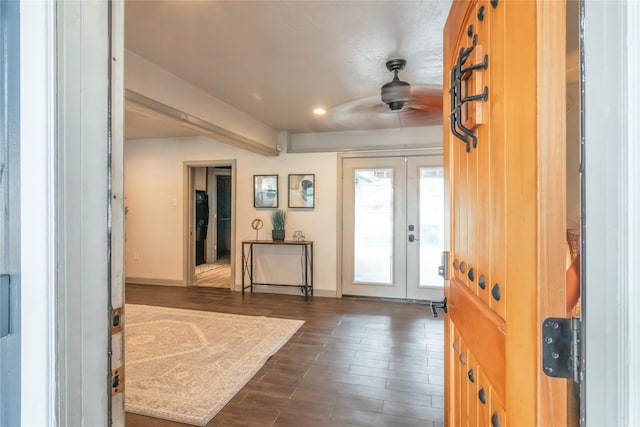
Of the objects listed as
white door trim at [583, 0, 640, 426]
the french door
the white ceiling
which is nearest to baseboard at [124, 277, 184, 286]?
the french door

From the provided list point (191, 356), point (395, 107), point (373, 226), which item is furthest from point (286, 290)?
point (395, 107)

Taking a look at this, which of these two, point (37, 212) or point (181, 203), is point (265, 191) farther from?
point (37, 212)

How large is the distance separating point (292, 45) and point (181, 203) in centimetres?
411

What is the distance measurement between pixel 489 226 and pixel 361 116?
3.64 meters

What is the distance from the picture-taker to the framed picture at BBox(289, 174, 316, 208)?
517 cm

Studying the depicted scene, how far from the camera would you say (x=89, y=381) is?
58 centimetres

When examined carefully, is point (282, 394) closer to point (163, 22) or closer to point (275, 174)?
point (163, 22)

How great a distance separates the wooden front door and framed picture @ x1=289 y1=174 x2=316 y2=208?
4085 millimetres

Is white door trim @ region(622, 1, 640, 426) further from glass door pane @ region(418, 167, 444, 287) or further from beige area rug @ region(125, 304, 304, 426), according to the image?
glass door pane @ region(418, 167, 444, 287)

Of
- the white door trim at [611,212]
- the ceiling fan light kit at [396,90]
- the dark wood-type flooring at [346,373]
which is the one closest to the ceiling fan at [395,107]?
the ceiling fan light kit at [396,90]

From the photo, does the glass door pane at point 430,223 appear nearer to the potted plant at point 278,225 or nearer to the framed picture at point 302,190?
the framed picture at point 302,190

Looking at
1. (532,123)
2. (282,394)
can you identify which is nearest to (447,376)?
(532,123)

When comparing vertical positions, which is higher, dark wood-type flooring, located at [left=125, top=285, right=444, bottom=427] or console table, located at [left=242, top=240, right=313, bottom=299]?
console table, located at [left=242, top=240, right=313, bottom=299]

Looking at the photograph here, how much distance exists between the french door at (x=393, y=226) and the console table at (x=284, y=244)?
547 mm
